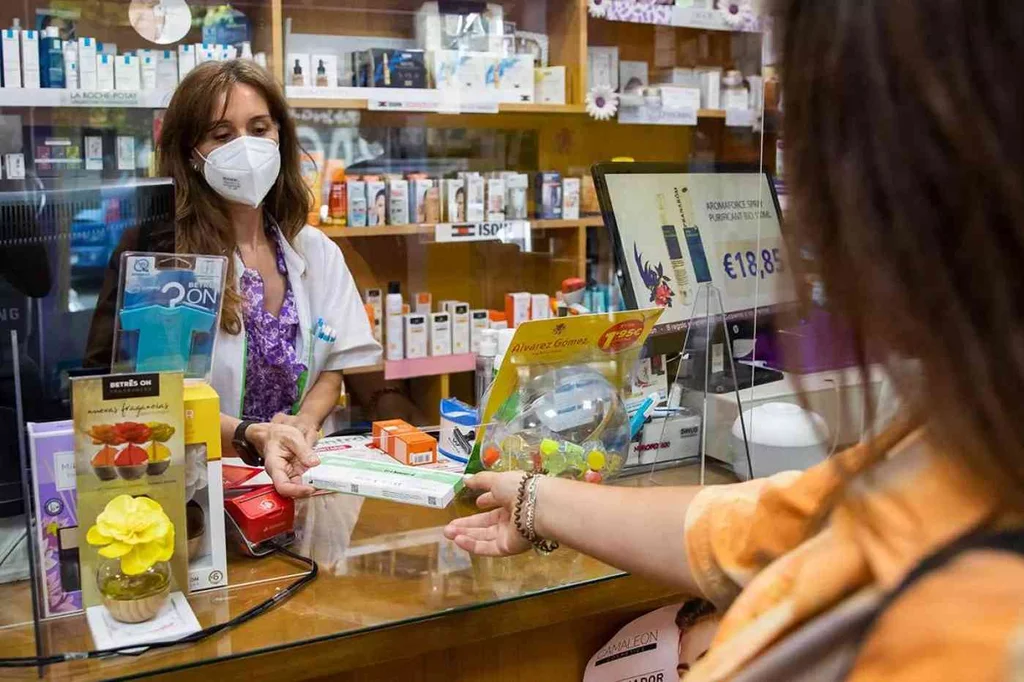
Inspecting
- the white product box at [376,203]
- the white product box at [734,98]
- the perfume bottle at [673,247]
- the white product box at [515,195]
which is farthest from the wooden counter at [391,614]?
the white product box at [734,98]

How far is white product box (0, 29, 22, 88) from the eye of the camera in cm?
322

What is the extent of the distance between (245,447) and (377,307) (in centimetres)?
223

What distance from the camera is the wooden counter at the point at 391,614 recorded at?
117 cm

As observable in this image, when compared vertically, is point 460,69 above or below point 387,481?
above

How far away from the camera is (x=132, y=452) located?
1213 millimetres

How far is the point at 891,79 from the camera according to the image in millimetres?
612

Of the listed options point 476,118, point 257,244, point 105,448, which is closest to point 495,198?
point 476,118

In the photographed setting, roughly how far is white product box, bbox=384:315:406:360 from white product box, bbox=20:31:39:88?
1471mm

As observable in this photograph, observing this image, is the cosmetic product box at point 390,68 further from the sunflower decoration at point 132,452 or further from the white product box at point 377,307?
the sunflower decoration at point 132,452

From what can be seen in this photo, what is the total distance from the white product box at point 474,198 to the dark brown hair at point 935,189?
3441mm

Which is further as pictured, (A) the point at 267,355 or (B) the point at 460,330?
(B) the point at 460,330

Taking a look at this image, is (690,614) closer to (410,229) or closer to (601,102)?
(410,229)

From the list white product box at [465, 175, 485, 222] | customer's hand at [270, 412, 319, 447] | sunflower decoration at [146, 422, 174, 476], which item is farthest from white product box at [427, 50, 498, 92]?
sunflower decoration at [146, 422, 174, 476]

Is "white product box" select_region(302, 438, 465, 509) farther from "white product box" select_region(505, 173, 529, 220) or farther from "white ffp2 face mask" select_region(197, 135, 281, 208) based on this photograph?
"white product box" select_region(505, 173, 529, 220)
